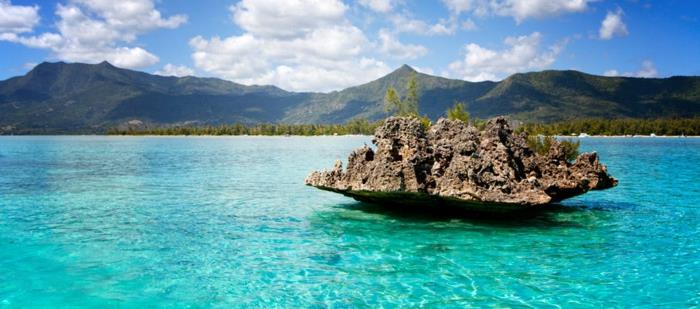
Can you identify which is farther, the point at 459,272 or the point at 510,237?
the point at 510,237

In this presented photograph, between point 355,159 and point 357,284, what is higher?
point 355,159

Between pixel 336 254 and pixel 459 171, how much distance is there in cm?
616

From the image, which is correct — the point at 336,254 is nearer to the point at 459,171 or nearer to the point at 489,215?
the point at 459,171

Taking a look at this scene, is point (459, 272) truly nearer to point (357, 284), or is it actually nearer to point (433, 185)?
point (357, 284)

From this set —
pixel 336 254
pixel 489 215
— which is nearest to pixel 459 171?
pixel 489 215

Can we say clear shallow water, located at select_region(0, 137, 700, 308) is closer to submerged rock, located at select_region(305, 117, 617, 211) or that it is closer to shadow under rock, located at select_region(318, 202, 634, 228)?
shadow under rock, located at select_region(318, 202, 634, 228)

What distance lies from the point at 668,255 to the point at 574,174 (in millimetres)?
7470

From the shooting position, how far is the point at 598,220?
1955cm

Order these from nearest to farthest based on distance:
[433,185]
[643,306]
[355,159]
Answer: [643,306], [433,185], [355,159]

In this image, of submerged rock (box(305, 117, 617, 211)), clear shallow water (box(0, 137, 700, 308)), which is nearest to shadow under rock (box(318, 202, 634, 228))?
clear shallow water (box(0, 137, 700, 308))

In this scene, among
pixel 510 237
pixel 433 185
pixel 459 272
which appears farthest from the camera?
pixel 433 185

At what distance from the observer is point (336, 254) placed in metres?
14.6

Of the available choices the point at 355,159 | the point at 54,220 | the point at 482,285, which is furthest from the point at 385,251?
the point at 54,220

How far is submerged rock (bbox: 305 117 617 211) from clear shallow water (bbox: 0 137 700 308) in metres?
1.19
